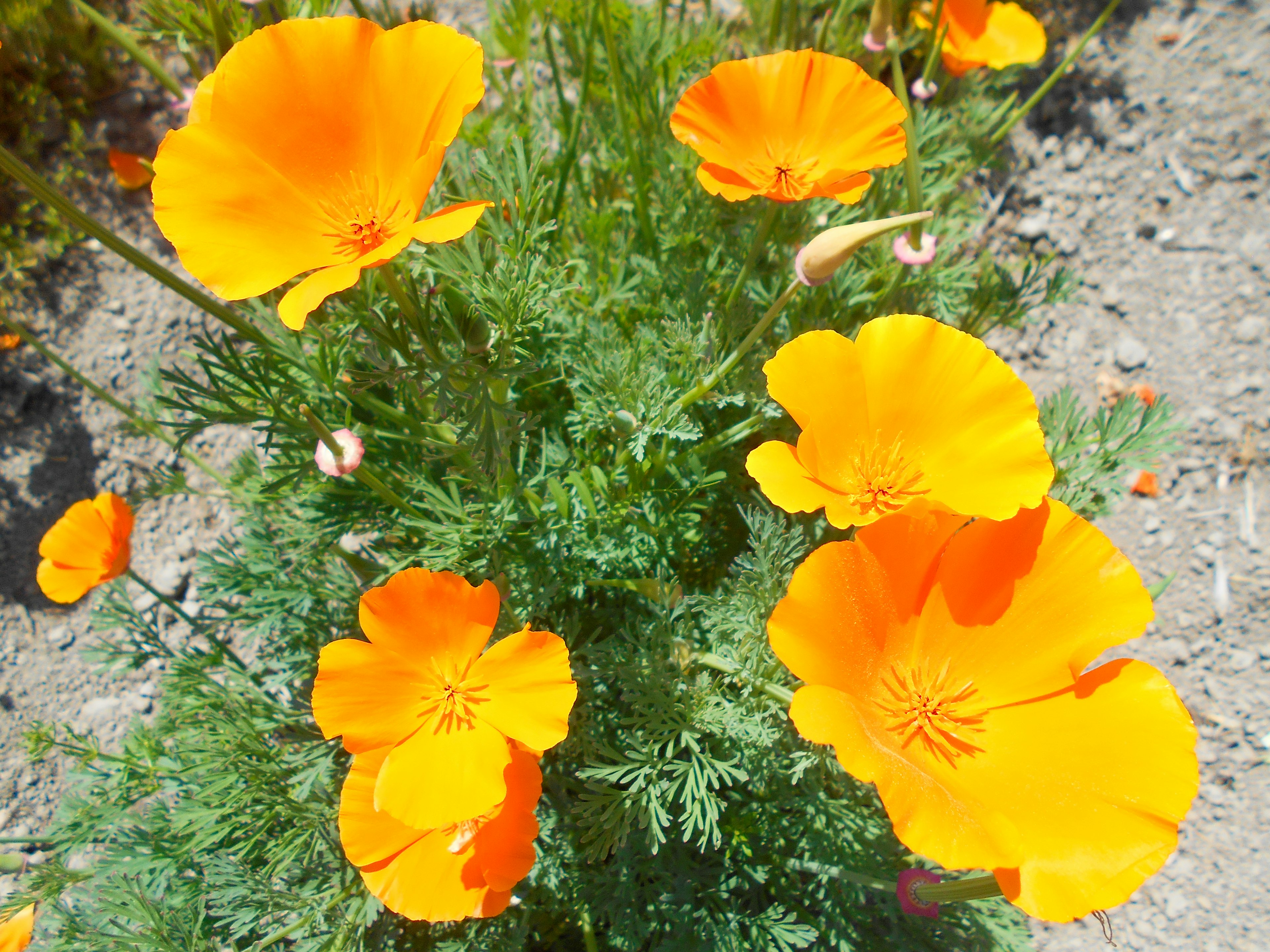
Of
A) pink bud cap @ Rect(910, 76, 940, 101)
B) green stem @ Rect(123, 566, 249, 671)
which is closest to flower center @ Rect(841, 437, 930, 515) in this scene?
pink bud cap @ Rect(910, 76, 940, 101)

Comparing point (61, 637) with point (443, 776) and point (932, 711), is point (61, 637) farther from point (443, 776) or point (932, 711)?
point (932, 711)

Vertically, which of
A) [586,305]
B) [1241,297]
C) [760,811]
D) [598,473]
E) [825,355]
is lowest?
[760,811]

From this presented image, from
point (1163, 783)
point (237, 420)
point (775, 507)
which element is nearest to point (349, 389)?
point (237, 420)

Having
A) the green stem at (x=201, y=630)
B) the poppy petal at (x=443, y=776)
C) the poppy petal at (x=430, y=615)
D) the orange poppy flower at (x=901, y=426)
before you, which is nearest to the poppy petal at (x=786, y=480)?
the orange poppy flower at (x=901, y=426)

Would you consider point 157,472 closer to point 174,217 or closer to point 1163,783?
point 174,217

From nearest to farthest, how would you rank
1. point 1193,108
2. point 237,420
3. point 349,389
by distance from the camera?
point 349,389 < point 237,420 < point 1193,108

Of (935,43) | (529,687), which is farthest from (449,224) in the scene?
(935,43)

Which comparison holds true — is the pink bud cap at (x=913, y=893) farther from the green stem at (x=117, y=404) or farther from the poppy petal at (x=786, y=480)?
the green stem at (x=117, y=404)
